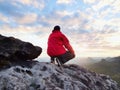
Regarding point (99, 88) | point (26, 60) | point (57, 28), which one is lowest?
point (99, 88)

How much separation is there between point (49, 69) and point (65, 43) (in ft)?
8.86

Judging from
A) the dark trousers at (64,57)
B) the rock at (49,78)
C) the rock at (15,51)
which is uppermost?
the rock at (15,51)

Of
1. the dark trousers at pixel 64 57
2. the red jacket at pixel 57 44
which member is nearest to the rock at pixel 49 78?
the dark trousers at pixel 64 57

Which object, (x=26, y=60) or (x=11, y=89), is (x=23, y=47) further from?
(x=11, y=89)

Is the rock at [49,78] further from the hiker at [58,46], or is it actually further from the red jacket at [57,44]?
the red jacket at [57,44]

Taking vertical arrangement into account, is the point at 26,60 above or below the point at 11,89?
above

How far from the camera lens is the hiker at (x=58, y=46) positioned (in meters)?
19.8

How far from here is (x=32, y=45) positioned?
19.4 metres

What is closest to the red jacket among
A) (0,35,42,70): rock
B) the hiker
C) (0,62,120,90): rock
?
the hiker

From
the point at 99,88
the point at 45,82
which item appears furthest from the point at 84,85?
the point at 45,82

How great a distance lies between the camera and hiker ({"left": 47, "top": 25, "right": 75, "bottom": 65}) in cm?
1984

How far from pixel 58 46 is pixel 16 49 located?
303cm

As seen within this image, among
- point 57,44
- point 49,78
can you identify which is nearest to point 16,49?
point 57,44

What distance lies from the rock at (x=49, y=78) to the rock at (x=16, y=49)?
103 cm
